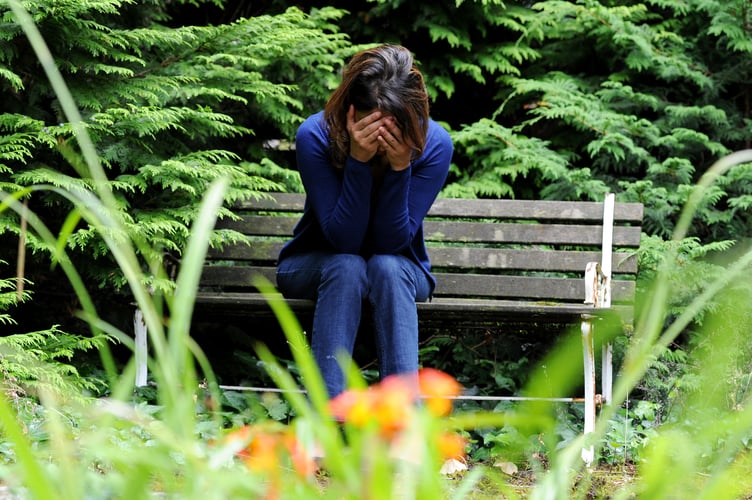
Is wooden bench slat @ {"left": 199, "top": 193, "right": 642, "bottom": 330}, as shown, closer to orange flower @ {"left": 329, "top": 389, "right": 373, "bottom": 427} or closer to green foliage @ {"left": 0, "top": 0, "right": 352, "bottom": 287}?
green foliage @ {"left": 0, "top": 0, "right": 352, "bottom": 287}

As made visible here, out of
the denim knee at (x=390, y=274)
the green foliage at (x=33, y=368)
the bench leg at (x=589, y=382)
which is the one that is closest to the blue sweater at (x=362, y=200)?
the denim knee at (x=390, y=274)

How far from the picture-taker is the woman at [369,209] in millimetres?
2395

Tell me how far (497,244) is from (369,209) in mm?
1149

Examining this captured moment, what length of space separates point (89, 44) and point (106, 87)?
0.19 metres

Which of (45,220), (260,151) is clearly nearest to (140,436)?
(45,220)

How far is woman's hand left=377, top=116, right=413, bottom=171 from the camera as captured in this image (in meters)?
2.42

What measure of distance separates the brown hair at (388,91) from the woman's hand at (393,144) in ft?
0.06

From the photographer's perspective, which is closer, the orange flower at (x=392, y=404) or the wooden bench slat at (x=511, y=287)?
the orange flower at (x=392, y=404)

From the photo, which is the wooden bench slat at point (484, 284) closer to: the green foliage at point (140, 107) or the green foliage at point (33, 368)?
the green foliage at point (140, 107)

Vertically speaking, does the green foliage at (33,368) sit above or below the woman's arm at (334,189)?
below

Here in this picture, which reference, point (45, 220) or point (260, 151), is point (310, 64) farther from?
point (45, 220)

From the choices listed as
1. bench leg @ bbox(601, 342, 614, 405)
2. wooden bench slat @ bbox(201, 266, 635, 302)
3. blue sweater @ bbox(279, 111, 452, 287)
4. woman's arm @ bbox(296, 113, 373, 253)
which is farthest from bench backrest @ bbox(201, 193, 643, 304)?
woman's arm @ bbox(296, 113, 373, 253)

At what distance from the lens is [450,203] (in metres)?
3.49

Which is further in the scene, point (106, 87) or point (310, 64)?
point (310, 64)
